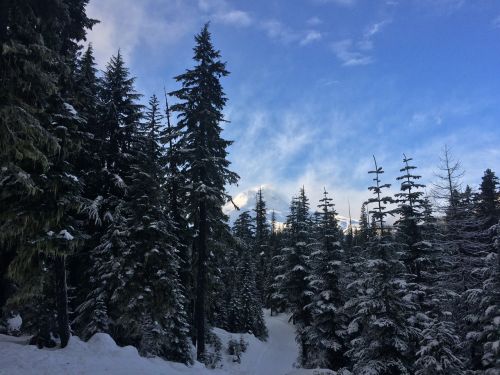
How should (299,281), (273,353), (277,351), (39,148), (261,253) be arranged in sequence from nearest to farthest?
(39,148), (299,281), (273,353), (277,351), (261,253)

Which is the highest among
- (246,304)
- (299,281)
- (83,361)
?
(299,281)

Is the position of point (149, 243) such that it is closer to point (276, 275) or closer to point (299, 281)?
point (299, 281)

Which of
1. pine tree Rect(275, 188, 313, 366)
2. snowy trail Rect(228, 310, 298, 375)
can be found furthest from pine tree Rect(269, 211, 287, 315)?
snowy trail Rect(228, 310, 298, 375)

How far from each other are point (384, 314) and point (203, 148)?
13.3m

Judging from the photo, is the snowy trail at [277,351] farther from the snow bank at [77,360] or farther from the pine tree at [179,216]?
the snow bank at [77,360]

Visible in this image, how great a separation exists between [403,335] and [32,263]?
17362 millimetres

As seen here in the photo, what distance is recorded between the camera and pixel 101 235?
2059cm

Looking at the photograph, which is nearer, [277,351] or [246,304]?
[277,351]

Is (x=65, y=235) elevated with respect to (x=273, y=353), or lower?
elevated

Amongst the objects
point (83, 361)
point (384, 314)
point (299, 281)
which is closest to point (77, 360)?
point (83, 361)

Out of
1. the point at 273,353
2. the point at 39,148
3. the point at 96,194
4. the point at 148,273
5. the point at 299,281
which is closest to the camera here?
the point at 39,148

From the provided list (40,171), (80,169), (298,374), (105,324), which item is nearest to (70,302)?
(105,324)

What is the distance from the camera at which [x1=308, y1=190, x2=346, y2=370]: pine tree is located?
27286 mm

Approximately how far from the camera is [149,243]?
19.2 m
